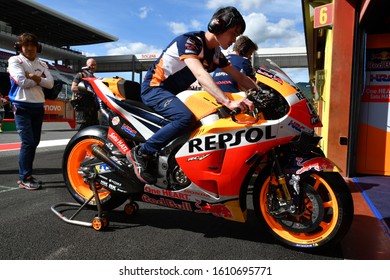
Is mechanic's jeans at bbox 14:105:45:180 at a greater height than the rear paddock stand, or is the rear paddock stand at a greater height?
mechanic's jeans at bbox 14:105:45:180

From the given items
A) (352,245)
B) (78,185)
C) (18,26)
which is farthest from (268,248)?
(18,26)

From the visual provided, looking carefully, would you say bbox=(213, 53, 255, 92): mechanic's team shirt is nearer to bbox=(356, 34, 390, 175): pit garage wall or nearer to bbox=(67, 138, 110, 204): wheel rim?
bbox=(67, 138, 110, 204): wheel rim

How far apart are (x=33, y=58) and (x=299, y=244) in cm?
389

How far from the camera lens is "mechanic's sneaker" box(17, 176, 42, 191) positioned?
168 inches

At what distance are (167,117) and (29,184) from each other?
2.53 metres

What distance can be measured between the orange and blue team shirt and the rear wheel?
3.17ft

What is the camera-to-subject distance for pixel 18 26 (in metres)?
41.6

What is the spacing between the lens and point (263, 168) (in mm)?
2648

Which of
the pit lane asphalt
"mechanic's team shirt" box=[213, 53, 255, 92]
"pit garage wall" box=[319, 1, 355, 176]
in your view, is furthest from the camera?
"pit garage wall" box=[319, 1, 355, 176]

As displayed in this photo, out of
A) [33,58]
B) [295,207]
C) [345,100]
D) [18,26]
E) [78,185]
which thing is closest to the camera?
[295,207]

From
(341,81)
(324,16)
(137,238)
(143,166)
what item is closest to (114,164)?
(143,166)

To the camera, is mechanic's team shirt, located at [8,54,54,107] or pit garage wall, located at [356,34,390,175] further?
pit garage wall, located at [356,34,390,175]

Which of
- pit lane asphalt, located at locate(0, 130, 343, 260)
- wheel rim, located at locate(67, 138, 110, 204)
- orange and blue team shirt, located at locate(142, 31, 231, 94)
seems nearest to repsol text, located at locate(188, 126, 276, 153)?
orange and blue team shirt, located at locate(142, 31, 231, 94)

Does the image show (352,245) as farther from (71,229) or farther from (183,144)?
(71,229)
